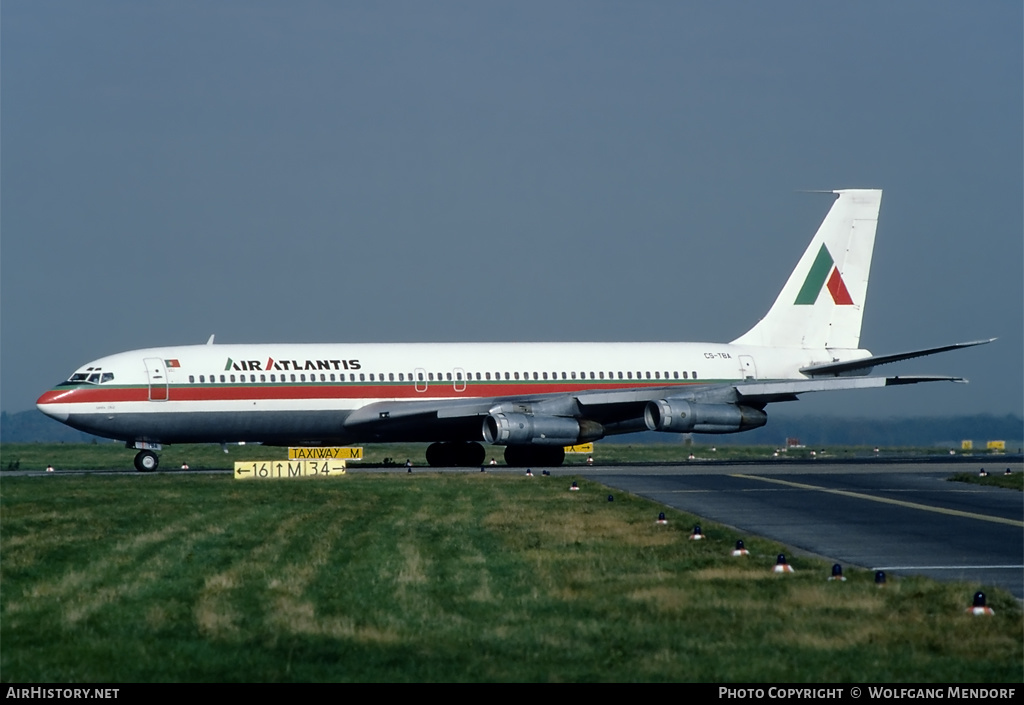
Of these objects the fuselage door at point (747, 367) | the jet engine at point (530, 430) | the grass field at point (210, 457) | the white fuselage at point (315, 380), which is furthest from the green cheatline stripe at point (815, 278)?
the jet engine at point (530, 430)

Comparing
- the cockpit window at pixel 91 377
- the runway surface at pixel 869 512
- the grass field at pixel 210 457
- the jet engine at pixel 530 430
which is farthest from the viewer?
the grass field at pixel 210 457

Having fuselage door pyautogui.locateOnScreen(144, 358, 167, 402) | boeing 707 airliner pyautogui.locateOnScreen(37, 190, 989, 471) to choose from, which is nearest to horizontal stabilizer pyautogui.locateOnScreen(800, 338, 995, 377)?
boeing 707 airliner pyautogui.locateOnScreen(37, 190, 989, 471)

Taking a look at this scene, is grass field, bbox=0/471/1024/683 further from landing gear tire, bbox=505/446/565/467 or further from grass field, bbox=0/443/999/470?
grass field, bbox=0/443/999/470

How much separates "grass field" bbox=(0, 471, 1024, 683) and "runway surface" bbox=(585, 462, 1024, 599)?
4.92 ft

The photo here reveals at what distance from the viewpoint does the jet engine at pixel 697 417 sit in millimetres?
49562

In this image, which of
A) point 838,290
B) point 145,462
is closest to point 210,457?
point 145,462

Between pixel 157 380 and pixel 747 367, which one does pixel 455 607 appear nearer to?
pixel 157 380

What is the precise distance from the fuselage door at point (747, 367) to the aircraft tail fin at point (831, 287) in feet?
6.02

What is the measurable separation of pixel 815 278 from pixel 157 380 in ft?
92.2

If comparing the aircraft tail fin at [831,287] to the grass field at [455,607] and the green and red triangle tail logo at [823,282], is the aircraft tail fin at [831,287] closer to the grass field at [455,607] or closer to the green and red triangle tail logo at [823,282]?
the green and red triangle tail logo at [823,282]

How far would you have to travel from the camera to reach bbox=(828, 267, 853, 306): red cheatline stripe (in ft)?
191

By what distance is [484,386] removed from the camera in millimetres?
51250

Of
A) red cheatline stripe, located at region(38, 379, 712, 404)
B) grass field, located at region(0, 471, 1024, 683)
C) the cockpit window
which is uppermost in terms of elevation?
the cockpit window
